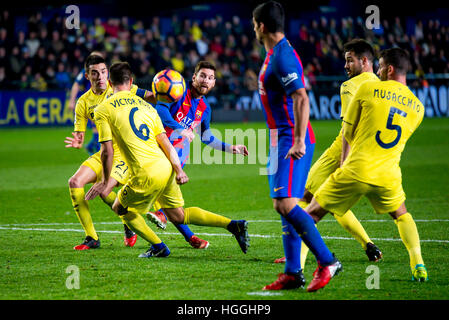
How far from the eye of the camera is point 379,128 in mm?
5762

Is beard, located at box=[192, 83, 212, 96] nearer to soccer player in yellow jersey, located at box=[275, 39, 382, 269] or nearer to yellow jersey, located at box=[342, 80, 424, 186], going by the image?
soccer player in yellow jersey, located at box=[275, 39, 382, 269]

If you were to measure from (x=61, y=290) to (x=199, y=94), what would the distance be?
124 inches

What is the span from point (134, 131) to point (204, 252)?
159 cm

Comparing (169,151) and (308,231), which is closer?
(308,231)

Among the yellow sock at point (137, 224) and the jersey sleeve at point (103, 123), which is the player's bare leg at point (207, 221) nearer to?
the yellow sock at point (137, 224)

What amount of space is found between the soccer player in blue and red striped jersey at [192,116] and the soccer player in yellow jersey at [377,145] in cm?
191

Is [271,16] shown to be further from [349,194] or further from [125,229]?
[125,229]

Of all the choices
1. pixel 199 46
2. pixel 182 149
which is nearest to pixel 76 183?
pixel 182 149

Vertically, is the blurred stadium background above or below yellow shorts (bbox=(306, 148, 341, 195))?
above

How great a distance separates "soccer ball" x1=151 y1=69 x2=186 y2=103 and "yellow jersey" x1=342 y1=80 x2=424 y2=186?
238 cm

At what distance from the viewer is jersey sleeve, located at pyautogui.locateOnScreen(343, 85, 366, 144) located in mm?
5797

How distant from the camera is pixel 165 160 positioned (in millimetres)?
6777

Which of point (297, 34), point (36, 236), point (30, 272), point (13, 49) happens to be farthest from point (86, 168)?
point (297, 34)

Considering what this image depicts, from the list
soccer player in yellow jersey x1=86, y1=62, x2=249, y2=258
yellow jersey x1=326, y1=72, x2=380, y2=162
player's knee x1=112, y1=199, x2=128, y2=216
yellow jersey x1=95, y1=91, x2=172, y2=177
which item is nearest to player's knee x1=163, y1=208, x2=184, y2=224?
soccer player in yellow jersey x1=86, y1=62, x2=249, y2=258
